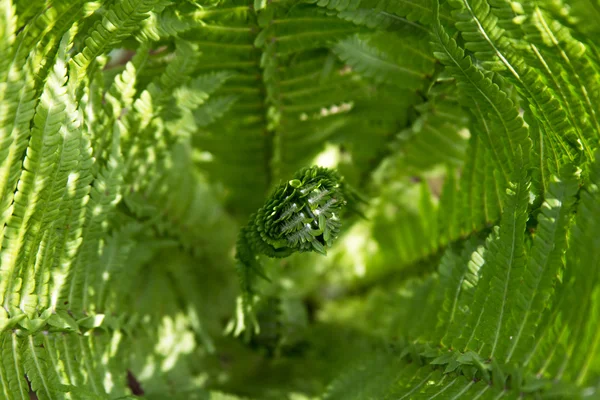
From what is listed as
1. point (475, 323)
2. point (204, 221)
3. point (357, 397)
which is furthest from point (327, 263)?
point (475, 323)

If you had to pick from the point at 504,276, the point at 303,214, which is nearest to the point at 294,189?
the point at 303,214

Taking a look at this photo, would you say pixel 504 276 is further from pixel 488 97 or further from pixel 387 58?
pixel 387 58

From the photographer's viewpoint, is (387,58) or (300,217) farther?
(387,58)

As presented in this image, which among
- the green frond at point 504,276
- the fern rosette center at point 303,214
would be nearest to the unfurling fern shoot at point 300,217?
the fern rosette center at point 303,214

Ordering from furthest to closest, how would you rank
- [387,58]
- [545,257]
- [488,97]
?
1. [387,58]
2. [488,97]
3. [545,257]

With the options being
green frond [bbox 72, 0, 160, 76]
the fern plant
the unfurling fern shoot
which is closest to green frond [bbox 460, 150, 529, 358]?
the fern plant

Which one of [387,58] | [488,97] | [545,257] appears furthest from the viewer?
[387,58]

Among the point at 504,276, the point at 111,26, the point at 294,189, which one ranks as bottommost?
the point at 504,276

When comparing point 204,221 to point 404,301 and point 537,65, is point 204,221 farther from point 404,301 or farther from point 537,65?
point 537,65

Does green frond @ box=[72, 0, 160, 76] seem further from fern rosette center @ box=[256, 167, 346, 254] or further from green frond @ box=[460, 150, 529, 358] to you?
green frond @ box=[460, 150, 529, 358]
